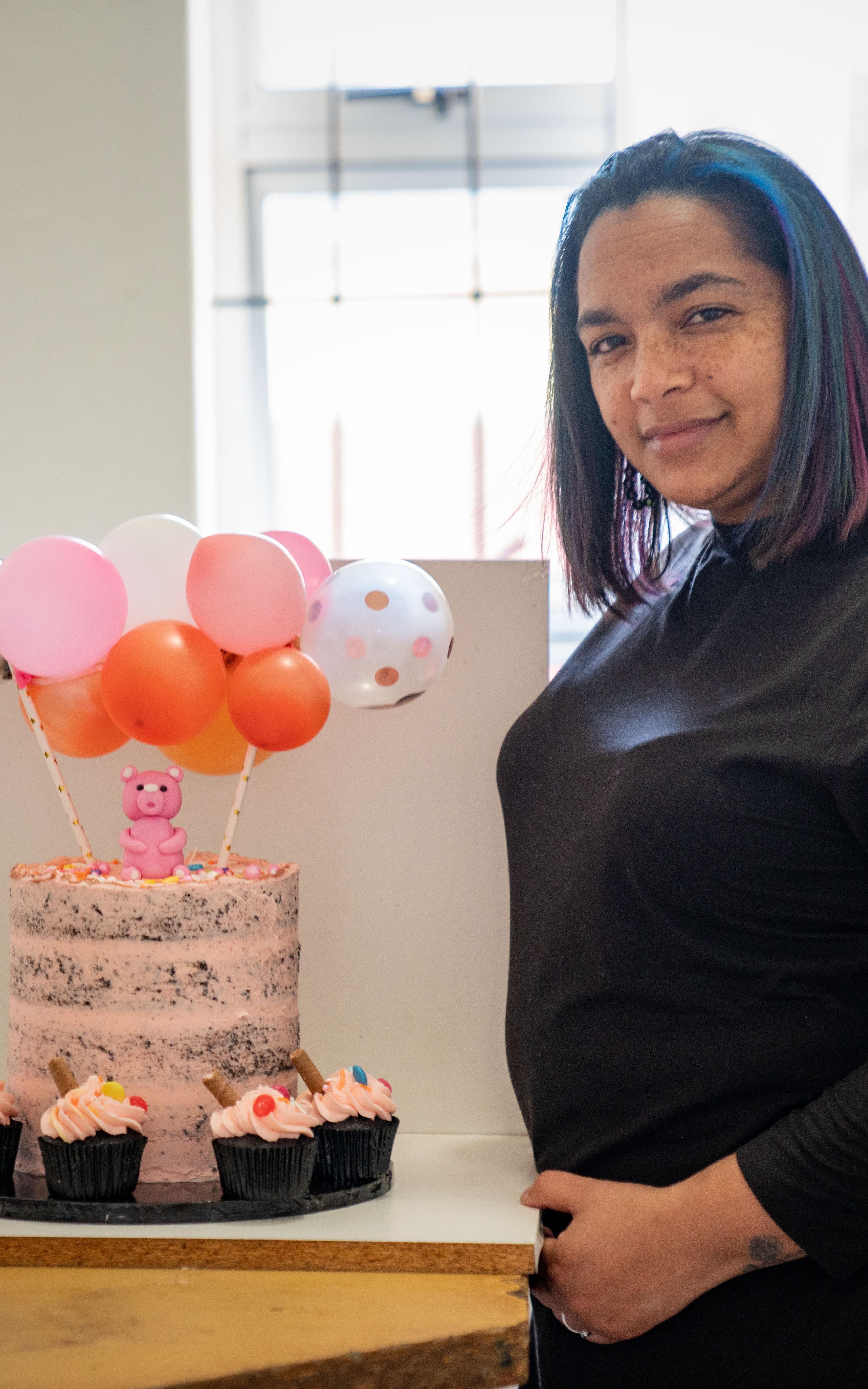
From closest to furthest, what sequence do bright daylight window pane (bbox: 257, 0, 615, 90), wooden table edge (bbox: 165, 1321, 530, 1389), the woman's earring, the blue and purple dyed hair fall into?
wooden table edge (bbox: 165, 1321, 530, 1389) → the blue and purple dyed hair → the woman's earring → bright daylight window pane (bbox: 257, 0, 615, 90)

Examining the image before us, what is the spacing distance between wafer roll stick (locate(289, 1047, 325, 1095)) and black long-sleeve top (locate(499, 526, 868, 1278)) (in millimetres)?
184

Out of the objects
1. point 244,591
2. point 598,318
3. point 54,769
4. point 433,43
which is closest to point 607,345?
point 598,318

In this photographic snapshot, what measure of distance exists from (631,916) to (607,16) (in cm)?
232

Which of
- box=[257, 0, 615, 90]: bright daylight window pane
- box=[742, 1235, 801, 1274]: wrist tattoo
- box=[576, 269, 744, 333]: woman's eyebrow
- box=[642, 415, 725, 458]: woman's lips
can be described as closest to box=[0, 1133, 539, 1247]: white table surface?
box=[742, 1235, 801, 1274]: wrist tattoo

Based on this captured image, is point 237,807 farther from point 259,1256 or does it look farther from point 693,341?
point 693,341

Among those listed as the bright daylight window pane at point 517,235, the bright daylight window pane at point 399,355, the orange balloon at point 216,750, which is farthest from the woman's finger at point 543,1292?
the bright daylight window pane at point 517,235

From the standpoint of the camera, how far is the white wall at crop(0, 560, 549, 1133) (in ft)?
4.19

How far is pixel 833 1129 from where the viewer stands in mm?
816

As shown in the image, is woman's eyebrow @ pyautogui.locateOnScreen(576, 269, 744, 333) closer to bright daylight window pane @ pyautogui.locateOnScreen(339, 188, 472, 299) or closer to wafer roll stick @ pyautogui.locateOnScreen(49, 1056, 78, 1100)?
wafer roll stick @ pyautogui.locateOnScreen(49, 1056, 78, 1100)

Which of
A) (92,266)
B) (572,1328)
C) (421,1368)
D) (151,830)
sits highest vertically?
(92,266)

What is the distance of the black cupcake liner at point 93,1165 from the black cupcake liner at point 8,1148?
0.06 metres

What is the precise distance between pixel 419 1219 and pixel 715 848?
0.36 meters

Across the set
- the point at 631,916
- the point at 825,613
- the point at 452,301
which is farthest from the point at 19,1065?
the point at 452,301

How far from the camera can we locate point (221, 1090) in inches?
35.5
